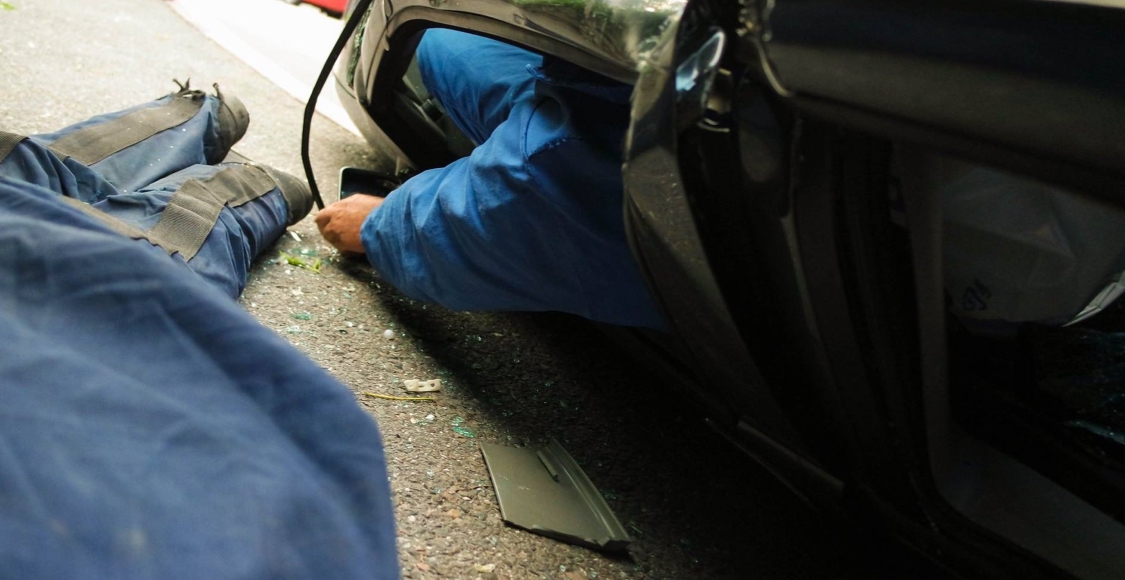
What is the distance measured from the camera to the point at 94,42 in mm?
1848

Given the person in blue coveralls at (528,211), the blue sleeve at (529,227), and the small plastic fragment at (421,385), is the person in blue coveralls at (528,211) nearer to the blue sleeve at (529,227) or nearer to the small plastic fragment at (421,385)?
the blue sleeve at (529,227)

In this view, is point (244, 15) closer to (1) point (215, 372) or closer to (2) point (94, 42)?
(2) point (94, 42)

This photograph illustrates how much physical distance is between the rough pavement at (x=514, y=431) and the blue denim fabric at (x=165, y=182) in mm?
76

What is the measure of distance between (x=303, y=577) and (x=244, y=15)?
8.41 ft

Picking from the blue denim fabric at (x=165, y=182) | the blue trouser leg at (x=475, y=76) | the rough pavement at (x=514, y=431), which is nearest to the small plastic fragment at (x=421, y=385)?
the rough pavement at (x=514, y=431)

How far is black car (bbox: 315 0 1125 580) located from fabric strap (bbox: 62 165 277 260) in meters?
0.47

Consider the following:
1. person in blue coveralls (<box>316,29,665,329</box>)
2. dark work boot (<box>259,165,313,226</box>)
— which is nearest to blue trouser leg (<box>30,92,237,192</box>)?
dark work boot (<box>259,165,313,226</box>)

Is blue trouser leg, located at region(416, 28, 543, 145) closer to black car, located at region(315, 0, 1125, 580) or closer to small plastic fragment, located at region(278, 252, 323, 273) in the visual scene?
black car, located at region(315, 0, 1125, 580)

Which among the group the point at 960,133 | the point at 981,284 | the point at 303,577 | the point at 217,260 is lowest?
the point at 217,260

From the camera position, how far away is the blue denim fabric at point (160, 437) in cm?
35

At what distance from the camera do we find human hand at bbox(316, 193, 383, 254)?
3.74 feet

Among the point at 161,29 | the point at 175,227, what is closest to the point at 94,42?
the point at 161,29

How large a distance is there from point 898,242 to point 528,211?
366 millimetres

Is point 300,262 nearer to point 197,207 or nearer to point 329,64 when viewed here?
point 197,207
